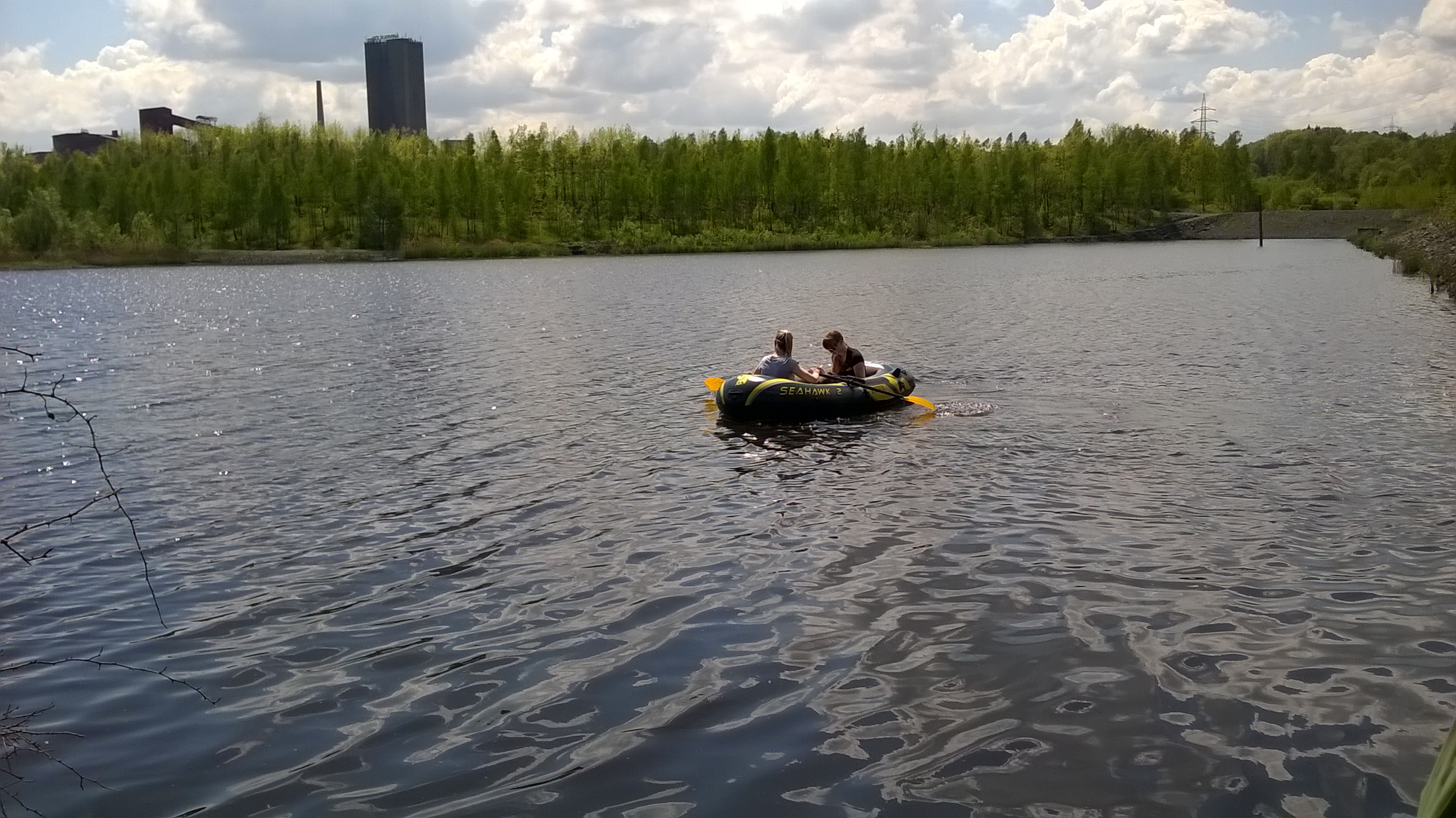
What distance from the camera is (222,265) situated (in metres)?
91.4

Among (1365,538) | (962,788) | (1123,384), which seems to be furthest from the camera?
(1123,384)

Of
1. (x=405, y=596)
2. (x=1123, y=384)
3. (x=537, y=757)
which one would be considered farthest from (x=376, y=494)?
(x=1123, y=384)

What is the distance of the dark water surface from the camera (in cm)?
617

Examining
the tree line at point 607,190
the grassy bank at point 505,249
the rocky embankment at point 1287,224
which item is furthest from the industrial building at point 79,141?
the rocky embankment at point 1287,224

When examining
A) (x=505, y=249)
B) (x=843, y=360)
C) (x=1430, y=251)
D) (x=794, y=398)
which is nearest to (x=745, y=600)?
(x=794, y=398)

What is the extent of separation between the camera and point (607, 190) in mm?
113375

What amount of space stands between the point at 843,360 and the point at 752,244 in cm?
8690

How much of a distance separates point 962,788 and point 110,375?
22071 mm

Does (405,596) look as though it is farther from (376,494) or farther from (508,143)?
(508,143)

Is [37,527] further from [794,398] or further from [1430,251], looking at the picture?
[1430,251]

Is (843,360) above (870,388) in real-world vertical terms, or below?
above

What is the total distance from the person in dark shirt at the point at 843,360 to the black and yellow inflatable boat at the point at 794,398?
0.37 meters

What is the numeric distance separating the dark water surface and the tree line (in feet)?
277

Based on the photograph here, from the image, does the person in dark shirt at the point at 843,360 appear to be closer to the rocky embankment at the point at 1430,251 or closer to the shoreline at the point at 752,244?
the rocky embankment at the point at 1430,251
